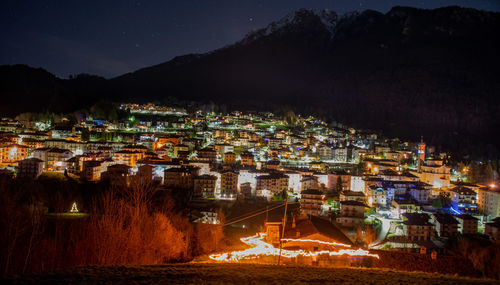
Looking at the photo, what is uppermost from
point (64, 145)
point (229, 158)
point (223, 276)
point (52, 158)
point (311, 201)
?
point (64, 145)

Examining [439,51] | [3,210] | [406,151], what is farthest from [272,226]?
[439,51]

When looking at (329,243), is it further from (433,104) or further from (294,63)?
(294,63)

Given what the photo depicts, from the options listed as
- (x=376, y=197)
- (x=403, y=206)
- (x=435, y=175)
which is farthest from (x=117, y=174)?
(x=435, y=175)

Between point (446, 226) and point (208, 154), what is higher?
point (208, 154)

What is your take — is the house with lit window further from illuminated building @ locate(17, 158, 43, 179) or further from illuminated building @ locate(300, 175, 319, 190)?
illuminated building @ locate(17, 158, 43, 179)

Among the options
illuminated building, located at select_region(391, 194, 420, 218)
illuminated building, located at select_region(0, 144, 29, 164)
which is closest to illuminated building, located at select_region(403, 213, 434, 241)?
illuminated building, located at select_region(391, 194, 420, 218)

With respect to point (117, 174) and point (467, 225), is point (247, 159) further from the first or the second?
point (467, 225)

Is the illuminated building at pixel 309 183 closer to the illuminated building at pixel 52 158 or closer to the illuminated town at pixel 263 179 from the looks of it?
the illuminated town at pixel 263 179

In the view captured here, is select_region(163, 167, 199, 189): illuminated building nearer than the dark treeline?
No
